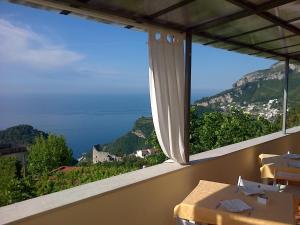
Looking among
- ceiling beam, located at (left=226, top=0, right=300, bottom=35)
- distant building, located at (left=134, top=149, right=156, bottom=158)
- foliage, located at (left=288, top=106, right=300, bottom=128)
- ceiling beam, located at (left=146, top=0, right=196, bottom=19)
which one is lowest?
distant building, located at (left=134, top=149, right=156, bottom=158)

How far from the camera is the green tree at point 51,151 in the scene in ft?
42.5

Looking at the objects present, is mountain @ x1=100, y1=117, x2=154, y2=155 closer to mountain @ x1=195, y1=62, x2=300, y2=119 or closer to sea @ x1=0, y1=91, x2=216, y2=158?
mountain @ x1=195, y1=62, x2=300, y2=119

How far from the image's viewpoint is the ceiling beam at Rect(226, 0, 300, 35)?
9.03 ft

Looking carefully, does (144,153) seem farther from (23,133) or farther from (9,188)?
(9,188)

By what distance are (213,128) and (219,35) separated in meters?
7.59

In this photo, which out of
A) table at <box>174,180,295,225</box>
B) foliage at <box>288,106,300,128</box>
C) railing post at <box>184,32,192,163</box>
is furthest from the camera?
foliage at <box>288,106,300,128</box>

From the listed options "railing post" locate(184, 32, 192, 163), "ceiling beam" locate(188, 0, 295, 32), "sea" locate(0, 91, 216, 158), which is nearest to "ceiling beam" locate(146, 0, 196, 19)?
"ceiling beam" locate(188, 0, 295, 32)

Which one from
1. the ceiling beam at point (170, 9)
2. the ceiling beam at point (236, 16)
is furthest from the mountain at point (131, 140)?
the ceiling beam at point (170, 9)

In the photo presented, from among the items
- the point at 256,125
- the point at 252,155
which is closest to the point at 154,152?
the point at 256,125

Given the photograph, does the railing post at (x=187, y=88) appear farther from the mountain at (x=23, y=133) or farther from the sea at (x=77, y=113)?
the sea at (x=77, y=113)

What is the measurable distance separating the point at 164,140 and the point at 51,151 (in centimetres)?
1136

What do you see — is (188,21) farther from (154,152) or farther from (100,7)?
(154,152)

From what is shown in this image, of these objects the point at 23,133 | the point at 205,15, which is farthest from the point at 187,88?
the point at 23,133

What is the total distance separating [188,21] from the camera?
10.8 feet
